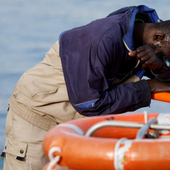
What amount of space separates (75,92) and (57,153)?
1.22 meters

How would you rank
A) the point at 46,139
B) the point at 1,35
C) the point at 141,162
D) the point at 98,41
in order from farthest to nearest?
the point at 1,35
the point at 98,41
the point at 46,139
the point at 141,162

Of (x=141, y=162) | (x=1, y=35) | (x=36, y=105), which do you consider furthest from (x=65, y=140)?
(x=1, y=35)

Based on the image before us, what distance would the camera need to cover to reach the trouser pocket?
3.50 m

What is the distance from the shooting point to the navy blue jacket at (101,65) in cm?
312

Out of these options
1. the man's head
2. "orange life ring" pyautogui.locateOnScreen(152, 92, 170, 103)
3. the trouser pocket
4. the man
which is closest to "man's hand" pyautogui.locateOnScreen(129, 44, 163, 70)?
the man

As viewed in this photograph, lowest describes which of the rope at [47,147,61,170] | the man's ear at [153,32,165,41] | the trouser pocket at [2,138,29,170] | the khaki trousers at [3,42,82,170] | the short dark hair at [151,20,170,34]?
the trouser pocket at [2,138,29,170]

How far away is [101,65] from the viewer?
3100mm

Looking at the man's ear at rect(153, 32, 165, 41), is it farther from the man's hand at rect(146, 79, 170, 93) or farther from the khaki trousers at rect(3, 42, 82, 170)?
the khaki trousers at rect(3, 42, 82, 170)

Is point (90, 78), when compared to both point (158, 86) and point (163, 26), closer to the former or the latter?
point (158, 86)

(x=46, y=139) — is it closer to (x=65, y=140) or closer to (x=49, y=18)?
(x=65, y=140)

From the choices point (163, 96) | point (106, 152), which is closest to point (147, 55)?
point (163, 96)

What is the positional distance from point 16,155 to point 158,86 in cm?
107

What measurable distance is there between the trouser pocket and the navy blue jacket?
0.52 metres

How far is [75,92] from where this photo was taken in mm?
3209
